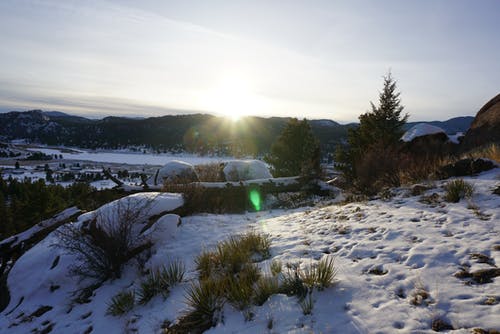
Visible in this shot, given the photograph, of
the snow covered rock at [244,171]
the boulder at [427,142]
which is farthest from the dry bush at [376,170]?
the snow covered rock at [244,171]

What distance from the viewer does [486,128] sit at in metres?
14.7

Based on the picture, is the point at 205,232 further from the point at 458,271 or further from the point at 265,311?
the point at 458,271

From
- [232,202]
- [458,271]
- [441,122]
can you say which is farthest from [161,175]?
[441,122]

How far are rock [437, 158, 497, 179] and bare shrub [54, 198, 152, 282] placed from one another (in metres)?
8.86

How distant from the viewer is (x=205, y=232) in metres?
7.93

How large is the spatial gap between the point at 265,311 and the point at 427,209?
4561mm

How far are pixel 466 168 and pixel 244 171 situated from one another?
14.5 metres

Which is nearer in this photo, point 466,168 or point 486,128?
point 466,168

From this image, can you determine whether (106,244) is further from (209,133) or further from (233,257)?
(209,133)

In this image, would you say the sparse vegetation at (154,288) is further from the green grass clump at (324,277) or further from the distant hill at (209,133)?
the distant hill at (209,133)

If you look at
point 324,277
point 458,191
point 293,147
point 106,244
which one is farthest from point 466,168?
point 293,147

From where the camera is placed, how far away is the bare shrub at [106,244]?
6531mm

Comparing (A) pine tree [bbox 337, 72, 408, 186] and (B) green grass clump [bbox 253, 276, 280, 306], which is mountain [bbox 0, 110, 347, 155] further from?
(B) green grass clump [bbox 253, 276, 280, 306]

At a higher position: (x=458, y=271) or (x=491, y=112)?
(x=491, y=112)
